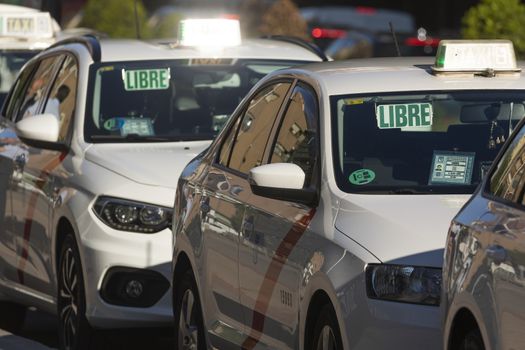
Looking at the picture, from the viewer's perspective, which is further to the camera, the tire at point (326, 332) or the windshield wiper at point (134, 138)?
the windshield wiper at point (134, 138)

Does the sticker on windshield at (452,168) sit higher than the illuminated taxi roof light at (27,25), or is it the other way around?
the sticker on windshield at (452,168)

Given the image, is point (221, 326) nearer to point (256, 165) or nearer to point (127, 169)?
point (256, 165)

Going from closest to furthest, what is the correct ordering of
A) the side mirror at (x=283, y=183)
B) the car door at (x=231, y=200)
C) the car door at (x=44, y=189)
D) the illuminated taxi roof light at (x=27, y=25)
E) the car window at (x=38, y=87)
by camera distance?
the side mirror at (x=283, y=183)
the car door at (x=231, y=200)
the car door at (x=44, y=189)
the car window at (x=38, y=87)
the illuminated taxi roof light at (x=27, y=25)

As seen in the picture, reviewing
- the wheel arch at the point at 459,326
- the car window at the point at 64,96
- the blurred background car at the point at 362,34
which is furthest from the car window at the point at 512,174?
the blurred background car at the point at 362,34

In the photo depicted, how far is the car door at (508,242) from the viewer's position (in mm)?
4914

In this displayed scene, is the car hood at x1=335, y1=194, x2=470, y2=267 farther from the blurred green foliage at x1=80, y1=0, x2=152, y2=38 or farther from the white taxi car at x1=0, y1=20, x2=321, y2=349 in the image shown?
the blurred green foliage at x1=80, y1=0, x2=152, y2=38

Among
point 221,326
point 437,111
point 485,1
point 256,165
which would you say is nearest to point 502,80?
point 437,111

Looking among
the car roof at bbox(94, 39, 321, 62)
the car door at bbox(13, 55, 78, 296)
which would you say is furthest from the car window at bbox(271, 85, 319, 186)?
the car roof at bbox(94, 39, 321, 62)

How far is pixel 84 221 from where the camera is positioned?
29.8 ft

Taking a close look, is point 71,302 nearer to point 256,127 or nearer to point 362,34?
point 256,127

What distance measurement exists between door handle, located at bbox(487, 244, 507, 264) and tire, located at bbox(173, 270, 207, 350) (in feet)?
9.10

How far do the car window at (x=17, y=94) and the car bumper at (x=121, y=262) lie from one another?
8.76 ft

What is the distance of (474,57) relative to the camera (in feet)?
24.3

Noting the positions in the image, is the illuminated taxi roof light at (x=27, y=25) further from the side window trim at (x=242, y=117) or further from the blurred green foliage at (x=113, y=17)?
the blurred green foliage at (x=113, y=17)
